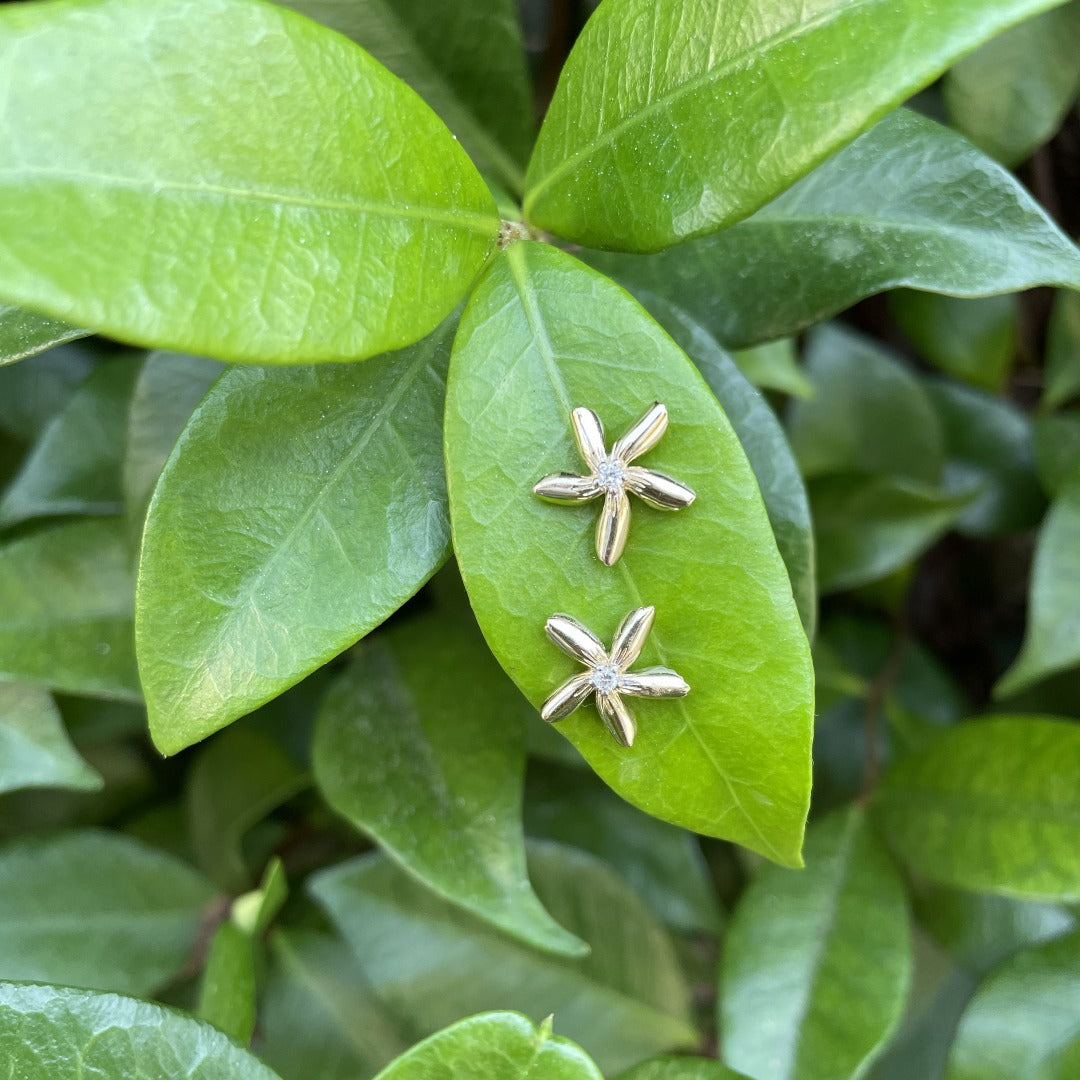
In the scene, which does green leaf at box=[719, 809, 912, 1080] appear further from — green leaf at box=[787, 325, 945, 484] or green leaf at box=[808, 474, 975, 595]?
green leaf at box=[787, 325, 945, 484]

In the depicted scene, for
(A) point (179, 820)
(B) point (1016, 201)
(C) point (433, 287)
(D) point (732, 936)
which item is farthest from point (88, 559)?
(B) point (1016, 201)

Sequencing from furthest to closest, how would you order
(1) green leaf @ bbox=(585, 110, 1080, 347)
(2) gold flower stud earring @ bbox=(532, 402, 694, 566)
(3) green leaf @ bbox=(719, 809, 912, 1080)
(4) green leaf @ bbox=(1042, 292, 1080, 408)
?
(4) green leaf @ bbox=(1042, 292, 1080, 408)
(3) green leaf @ bbox=(719, 809, 912, 1080)
(1) green leaf @ bbox=(585, 110, 1080, 347)
(2) gold flower stud earring @ bbox=(532, 402, 694, 566)

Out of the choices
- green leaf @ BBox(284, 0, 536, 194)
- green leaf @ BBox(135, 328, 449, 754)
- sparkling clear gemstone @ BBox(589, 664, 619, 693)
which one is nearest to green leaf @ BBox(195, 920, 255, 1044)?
green leaf @ BBox(135, 328, 449, 754)

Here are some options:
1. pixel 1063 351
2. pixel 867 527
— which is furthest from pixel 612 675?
pixel 1063 351

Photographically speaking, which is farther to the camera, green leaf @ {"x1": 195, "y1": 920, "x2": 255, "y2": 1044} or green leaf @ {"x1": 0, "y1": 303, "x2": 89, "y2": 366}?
green leaf @ {"x1": 195, "y1": 920, "x2": 255, "y2": 1044}

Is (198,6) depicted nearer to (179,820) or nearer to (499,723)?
(499,723)

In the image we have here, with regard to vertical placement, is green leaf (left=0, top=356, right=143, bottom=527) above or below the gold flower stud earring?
below

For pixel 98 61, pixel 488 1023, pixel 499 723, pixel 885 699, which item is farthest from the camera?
pixel 885 699
